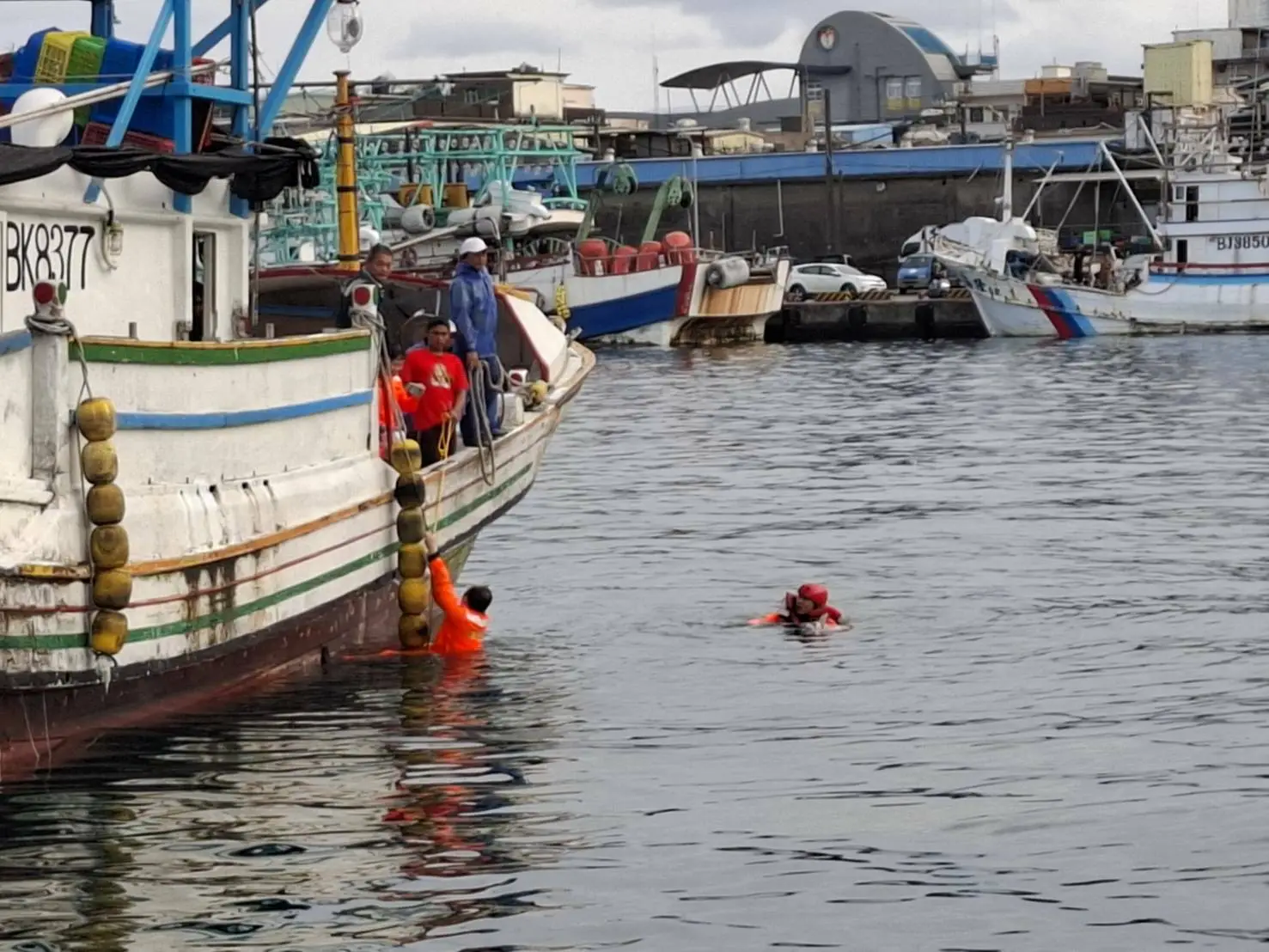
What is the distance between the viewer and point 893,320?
63625mm

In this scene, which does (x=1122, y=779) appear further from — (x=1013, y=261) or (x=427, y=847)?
(x=1013, y=261)

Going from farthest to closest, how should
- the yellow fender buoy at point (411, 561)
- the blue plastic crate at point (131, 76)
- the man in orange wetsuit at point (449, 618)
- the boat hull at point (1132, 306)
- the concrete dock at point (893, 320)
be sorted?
the concrete dock at point (893, 320) → the boat hull at point (1132, 306) → the man in orange wetsuit at point (449, 618) → the yellow fender buoy at point (411, 561) → the blue plastic crate at point (131, 76)

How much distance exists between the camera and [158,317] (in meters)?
14.1

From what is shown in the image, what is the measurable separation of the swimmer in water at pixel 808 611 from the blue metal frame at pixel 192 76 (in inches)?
193

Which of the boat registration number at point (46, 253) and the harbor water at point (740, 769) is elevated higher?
the boat registration number at point (46, 253)

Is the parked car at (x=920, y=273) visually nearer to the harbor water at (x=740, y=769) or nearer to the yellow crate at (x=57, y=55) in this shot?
the harbor water at (x=740, y=769)

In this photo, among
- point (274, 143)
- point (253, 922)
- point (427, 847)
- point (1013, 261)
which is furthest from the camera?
point (1013, 261)

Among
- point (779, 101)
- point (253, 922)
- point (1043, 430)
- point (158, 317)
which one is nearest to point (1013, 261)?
point (1043, 430)

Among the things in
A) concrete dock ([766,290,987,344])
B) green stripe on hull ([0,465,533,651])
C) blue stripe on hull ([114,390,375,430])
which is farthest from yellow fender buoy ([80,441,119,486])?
concrete dock ([766,290,987,344])

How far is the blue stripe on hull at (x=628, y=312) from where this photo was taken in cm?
6053

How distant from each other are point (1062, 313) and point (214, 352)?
51.1 m

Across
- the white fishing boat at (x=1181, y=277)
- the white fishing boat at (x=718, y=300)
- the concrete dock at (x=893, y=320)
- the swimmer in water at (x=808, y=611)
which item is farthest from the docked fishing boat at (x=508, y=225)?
the swimmer in water at (x=808, y=611)

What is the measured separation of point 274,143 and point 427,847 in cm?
596

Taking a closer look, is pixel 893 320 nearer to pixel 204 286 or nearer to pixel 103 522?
pixel 204 286
